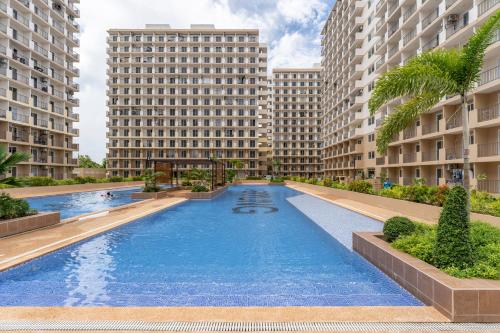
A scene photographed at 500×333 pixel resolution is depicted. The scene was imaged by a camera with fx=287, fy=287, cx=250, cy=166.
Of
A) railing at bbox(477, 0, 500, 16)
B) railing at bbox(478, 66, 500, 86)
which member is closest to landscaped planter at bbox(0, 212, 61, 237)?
railing at bbox(478, 66, 500, 86)

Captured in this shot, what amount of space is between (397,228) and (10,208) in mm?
12907

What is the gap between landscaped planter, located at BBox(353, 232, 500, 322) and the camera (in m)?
4.33

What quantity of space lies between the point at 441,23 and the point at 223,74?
Result: 50.5m

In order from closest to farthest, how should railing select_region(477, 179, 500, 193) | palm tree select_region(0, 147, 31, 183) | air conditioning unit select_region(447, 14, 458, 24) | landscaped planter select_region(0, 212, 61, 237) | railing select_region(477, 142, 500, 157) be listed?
landscaped planter select_region(0, 212, 61, 237)
palm tree select_region(0, 147, 31, 183)
railing select_region(477, 179, 500, 193)
railing select_region(477, 142, 500, 157)
air conditioning unit select_region(447, 14, 458, 24)

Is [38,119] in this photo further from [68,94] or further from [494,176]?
[494,176]

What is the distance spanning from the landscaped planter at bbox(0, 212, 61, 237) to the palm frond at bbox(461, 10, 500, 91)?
1475 centimetres

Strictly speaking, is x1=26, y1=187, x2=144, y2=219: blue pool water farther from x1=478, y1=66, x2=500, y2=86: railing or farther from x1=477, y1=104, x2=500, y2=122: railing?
x1=478, y1=66, x2=500, y2=86: railing

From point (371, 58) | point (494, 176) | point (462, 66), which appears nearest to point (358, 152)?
point (371, 58)

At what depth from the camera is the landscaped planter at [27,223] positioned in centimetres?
966

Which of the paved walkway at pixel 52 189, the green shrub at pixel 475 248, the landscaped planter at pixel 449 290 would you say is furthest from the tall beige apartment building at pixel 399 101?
the paved walkway at pixel 52 189

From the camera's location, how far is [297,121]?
89625 mm

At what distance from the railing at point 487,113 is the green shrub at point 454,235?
2044 centimetres

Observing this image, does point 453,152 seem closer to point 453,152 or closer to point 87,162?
point 453,152

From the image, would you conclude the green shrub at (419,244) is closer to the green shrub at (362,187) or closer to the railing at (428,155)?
the green shrub at (362,187)
